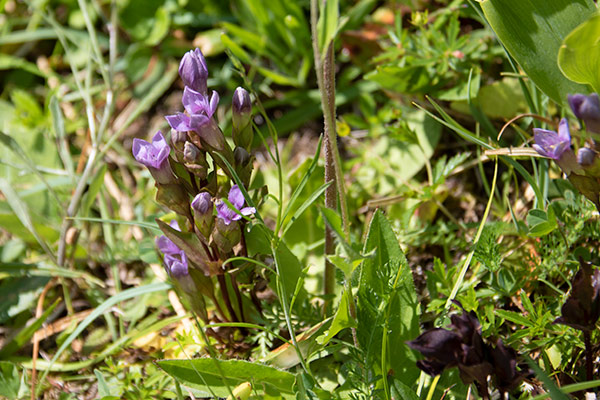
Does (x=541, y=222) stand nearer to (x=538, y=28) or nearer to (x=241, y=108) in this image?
(x=538, y=28)

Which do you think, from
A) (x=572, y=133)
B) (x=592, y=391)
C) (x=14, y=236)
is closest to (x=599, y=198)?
(x=572, y=133)

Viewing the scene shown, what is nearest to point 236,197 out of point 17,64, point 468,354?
point 468,354

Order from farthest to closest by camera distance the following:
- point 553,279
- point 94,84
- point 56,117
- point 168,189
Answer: point 94,84
point 56,117
point 553,279
point 168,189

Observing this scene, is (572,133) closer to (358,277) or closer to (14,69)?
(358,277)

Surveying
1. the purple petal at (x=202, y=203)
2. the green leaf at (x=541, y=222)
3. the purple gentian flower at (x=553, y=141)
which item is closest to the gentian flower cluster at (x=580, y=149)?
the purple gentian flower at (x=553, y=141)

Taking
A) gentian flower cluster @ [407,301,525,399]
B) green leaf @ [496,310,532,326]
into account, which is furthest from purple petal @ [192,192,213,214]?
green leaf @ [496,310,532,326]

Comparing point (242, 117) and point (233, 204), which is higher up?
point (242, 117)
